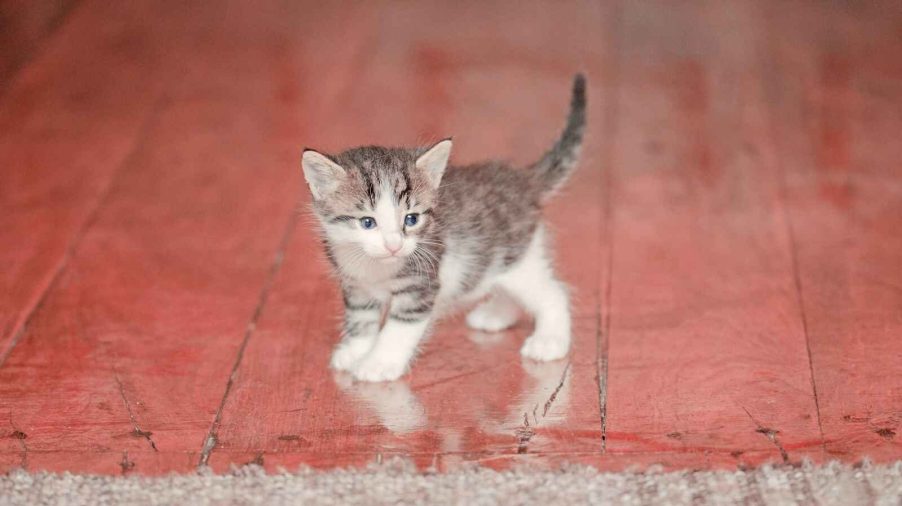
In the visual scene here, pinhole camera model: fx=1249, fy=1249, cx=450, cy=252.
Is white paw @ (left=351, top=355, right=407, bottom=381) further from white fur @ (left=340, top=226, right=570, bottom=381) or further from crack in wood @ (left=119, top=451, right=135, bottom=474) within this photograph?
crack in wood @ (left=119, top=451, right=135, bottom=474)

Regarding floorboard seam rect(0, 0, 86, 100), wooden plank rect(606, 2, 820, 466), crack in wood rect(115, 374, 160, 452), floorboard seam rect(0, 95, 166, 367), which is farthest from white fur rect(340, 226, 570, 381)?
floorboard seam rect(0, 0, 86, 100)

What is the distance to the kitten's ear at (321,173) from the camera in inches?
76.6

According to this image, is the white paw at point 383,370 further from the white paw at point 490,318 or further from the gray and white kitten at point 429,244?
the white paw at point 490,318

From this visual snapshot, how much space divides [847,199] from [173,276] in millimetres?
1461

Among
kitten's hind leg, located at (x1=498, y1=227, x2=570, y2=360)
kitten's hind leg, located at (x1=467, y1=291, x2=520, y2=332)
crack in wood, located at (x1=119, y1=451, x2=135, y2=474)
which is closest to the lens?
crack in wood, located at (x1=119, y1=451, x2=135, y2=474)

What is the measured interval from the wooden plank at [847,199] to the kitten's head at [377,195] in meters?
0.72

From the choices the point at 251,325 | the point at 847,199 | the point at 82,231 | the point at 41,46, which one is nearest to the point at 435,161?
the point at 251,325

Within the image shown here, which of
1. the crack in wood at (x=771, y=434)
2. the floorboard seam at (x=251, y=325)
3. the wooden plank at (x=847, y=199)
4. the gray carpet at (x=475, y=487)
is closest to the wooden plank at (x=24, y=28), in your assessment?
the floorboard seam at (x=251, y=325)

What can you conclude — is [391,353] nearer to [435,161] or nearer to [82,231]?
[435,161]

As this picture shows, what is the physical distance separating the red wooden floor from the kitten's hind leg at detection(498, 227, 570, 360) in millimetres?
46

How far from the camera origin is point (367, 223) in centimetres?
197

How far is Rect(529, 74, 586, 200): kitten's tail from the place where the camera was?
226 centimetres

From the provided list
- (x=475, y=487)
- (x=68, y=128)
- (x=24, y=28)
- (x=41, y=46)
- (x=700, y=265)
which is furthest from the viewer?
(x=24, y=28)

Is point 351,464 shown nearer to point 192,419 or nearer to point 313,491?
point 313,491
